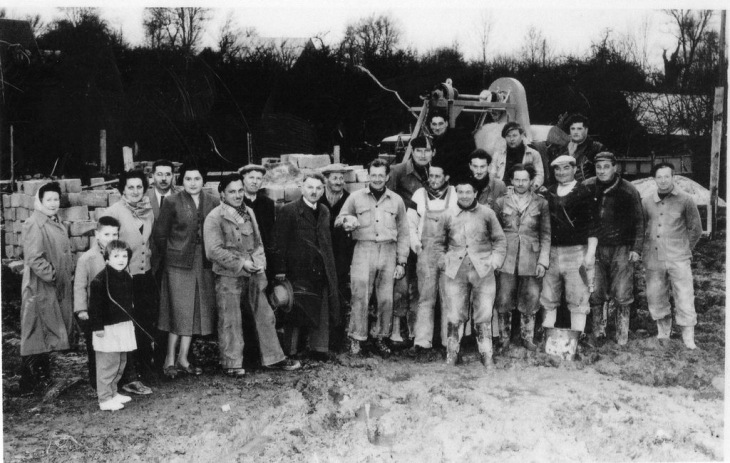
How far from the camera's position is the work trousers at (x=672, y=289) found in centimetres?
525

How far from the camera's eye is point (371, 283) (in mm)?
5238

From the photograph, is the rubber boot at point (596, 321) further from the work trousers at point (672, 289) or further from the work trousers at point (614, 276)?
the work trousers at point (672, 289)

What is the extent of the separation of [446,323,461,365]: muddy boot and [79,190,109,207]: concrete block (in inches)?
129

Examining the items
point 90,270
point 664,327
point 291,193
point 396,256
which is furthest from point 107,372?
point 664,327


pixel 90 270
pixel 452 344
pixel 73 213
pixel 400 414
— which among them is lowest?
pixel 400 414

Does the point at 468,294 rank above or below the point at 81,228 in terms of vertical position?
below

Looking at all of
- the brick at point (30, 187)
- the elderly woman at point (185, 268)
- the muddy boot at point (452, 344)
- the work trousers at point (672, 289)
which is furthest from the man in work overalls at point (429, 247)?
the brick at point (30, 187)

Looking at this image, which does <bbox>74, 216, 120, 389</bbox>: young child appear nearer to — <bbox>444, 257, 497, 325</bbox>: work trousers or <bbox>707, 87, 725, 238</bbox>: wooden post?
<bbox>444, 257, 497, 325</bbox>: work trousers

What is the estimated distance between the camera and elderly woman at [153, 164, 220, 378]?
186 inches

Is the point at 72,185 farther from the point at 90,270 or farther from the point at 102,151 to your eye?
the point at 90,270

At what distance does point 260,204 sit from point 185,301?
1.02m

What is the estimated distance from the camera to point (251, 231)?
4883 mm

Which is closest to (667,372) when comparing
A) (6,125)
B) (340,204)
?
(340,204)

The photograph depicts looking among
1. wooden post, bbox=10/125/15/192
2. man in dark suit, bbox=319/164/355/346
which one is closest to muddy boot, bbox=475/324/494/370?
man in dark suit, bbox=319/164/355/346
